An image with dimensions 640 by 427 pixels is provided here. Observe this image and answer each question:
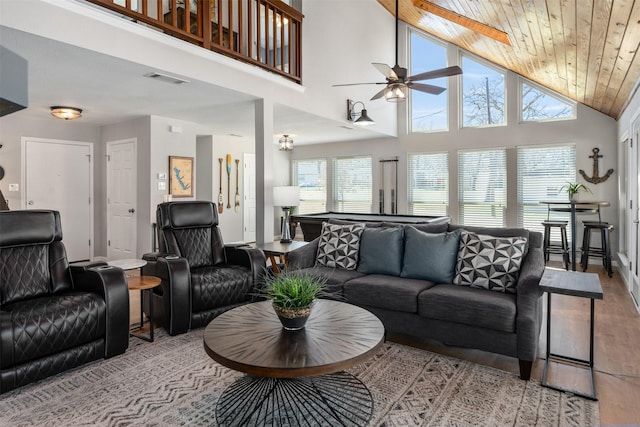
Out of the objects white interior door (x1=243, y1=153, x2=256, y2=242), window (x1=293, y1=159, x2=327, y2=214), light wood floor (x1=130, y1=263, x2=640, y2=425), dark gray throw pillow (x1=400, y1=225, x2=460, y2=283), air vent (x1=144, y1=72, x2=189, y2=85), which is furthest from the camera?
window (x1=293, y1=159, x2=327, y2=214)

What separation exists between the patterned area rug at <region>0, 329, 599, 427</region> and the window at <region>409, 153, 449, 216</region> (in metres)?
5.65

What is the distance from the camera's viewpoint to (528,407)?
86.1 inches

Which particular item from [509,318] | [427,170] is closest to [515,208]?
[427,170]

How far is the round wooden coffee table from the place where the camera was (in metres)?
1.78

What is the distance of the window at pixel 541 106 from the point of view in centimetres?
678

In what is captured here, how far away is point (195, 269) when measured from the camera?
3686 mm

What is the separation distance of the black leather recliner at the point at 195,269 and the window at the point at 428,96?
5.52 meters

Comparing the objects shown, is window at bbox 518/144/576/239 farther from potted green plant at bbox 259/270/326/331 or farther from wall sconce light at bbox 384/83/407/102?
potted green plant at bbox 259/270/326/331

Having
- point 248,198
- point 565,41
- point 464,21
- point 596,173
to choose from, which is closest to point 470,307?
point 565,41

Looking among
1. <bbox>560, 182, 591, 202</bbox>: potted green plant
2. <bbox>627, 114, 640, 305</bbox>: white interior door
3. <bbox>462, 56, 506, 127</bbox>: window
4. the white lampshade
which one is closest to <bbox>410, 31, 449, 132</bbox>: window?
<bbox>462, 56, 506, 127</bbox>: window

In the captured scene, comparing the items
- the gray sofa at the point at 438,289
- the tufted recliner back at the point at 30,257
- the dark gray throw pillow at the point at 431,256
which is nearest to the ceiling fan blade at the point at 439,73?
the gray sofa at the point at 438,289

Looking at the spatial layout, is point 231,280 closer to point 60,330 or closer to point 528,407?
point 60,330

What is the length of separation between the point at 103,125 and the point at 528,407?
6.99 meters

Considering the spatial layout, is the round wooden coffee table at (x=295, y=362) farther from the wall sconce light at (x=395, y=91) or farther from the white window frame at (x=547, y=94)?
the white window frame at (x=547, y=94)
